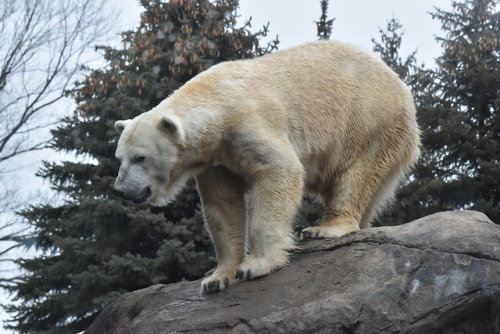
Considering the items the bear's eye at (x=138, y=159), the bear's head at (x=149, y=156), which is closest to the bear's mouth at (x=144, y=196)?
the bear's head at (x=149, y=156)

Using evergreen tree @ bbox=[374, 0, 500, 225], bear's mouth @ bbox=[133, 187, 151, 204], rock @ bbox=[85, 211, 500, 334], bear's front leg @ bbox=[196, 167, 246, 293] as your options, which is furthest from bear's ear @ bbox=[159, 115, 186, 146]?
evergreen tree @ bbox=[374, 0, 500, 225]

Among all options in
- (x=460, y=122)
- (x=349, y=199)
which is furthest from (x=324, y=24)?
(x=349, y=199)

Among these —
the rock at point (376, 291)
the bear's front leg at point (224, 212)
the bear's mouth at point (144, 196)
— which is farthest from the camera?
the bear's front leg at point (224, 212)

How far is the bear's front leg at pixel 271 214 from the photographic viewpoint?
5.35 metres

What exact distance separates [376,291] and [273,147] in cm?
132

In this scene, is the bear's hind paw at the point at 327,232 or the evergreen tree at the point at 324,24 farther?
the evergreen tree at the point at 324,24

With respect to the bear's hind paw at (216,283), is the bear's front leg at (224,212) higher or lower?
higher

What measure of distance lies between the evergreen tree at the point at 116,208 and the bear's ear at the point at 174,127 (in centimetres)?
657

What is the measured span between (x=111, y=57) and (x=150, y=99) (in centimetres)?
170

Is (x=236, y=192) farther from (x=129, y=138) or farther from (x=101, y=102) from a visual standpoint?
(x=101, y=102)

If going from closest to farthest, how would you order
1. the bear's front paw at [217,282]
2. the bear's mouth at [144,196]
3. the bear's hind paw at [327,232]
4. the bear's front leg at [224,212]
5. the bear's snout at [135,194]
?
the bear's snout at [135,194] → the bear's mouth at [144,196] → the bear's front paw at [217,282] → the bear's front leg at [224,212] → the bear's hind paw at [327,232]

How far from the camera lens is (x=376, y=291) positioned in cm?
512

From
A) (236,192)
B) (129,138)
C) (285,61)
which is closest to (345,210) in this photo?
(236,192)

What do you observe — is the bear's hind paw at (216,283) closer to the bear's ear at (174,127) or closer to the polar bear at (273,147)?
the polar bear at (273,147)
